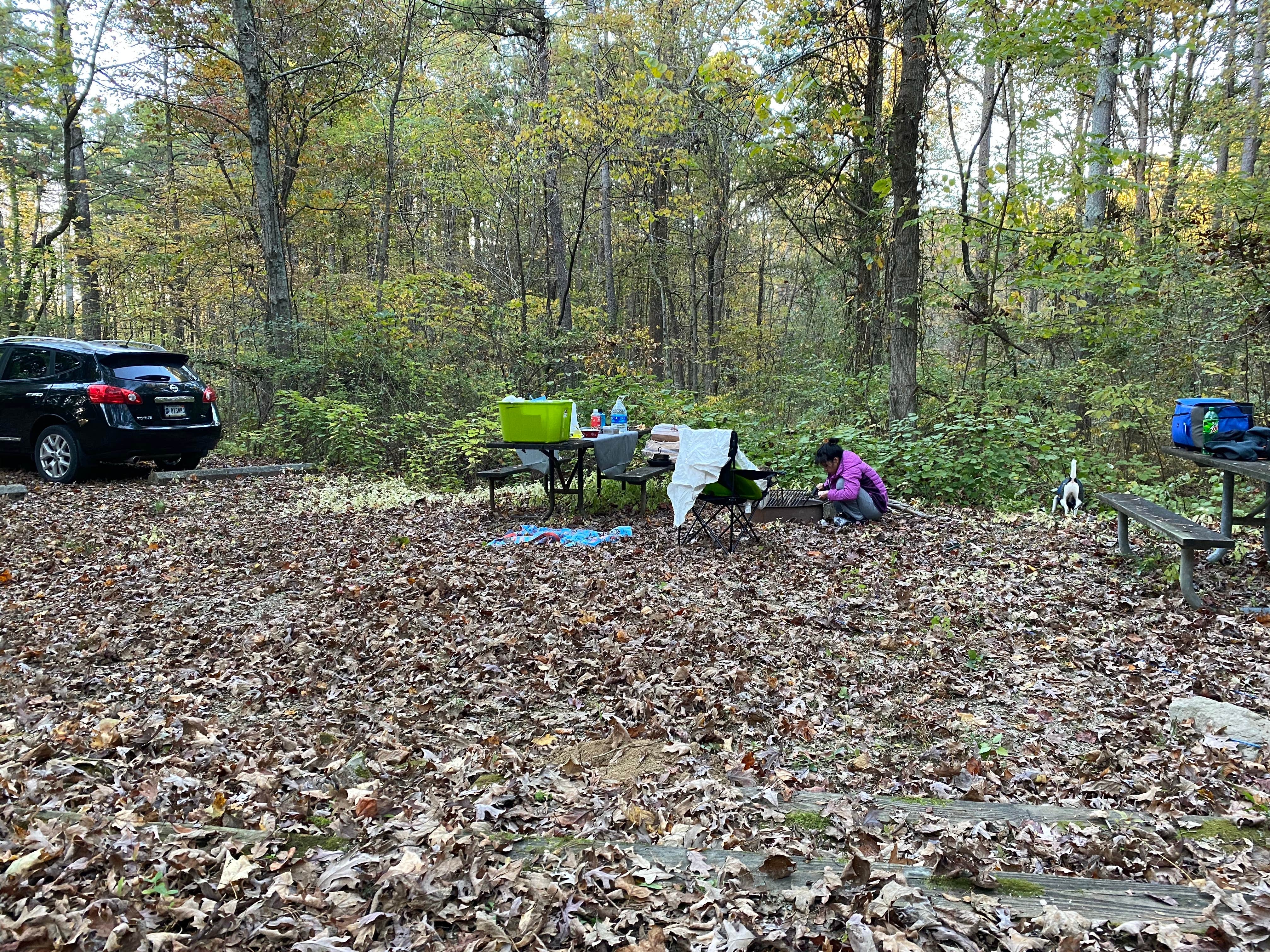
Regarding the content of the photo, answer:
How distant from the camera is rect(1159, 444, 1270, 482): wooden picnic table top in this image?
4988 millimetres

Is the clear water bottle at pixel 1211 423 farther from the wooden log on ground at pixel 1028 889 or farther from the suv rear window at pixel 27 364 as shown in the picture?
the suv rear window at pixel 27 364

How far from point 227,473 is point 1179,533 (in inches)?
410

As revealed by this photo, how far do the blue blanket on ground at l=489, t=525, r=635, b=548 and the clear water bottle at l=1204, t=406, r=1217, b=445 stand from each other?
484 cm

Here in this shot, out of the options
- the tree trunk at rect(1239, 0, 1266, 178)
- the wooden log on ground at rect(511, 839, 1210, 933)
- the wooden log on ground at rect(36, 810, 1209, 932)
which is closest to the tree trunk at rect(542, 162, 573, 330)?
the tree trunk at rect(1239, 0, 1266, 178)

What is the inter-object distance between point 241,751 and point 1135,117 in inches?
759

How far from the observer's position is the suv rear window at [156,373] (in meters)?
9.35

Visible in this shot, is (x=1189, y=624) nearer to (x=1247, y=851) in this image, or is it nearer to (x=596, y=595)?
(x=1247, y=851)

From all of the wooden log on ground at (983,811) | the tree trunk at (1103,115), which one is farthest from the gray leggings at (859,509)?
the tree trunk at (1103,115)

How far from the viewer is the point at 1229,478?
20.1 feet

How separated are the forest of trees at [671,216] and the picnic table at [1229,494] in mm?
2763

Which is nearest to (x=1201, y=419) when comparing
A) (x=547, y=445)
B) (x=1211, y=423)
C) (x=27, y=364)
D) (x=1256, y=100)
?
(x=1211, y=423)

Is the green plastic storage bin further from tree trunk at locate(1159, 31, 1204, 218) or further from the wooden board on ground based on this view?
tree trunk at locate(1159, 31, 1204, 218)

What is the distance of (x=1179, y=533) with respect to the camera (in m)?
5.06

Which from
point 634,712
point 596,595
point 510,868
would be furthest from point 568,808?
point 596,595
